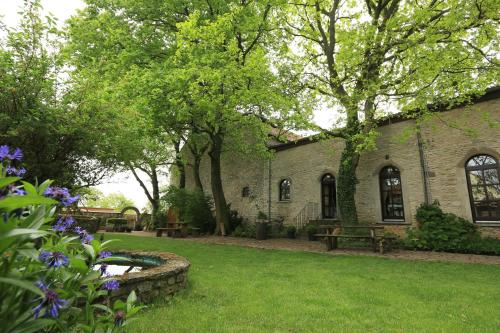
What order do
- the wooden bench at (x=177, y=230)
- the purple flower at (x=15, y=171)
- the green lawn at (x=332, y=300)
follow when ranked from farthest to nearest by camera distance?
the wooden bench at (x=177, y=230) < the green lawn at (x=332, y=300) < the purple flower at (x=15, y=171)

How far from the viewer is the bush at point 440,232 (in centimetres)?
973

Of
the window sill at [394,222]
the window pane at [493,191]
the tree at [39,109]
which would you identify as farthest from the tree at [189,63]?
the window pane at [493,191]

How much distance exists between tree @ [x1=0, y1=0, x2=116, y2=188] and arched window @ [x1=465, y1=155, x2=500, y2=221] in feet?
39.5

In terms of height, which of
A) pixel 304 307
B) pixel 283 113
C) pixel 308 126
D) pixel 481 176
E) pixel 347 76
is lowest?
pixel 304 307

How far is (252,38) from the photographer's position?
13078mm

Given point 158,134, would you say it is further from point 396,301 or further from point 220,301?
point 396,301

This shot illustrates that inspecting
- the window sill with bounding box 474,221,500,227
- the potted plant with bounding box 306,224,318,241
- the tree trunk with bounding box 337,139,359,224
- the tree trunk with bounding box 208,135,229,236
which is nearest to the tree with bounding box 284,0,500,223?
the tree trunk with bounding box 337,139,359,224

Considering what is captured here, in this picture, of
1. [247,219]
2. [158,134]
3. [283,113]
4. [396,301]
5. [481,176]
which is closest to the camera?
[396,301]

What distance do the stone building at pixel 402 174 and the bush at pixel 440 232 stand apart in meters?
0.46

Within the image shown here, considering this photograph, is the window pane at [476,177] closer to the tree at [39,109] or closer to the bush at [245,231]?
the bush at [245,231]

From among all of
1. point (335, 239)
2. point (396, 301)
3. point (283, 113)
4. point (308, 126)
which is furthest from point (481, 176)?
point (396, 301)

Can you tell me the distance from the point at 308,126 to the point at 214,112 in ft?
12.5

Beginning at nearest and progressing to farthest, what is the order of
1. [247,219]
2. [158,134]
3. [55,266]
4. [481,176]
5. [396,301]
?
[55,266]
[396,301]
[481,176]
[158,134]
[247,219]

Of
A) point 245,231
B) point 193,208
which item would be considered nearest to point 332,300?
point 245,231
